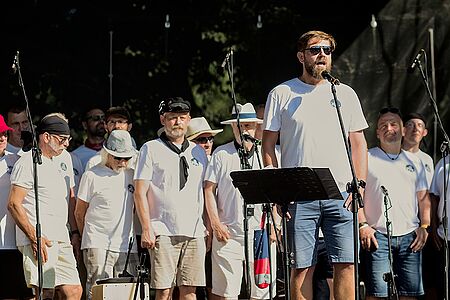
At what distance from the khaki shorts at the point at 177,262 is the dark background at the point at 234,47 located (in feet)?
7.70

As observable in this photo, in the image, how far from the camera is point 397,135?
32.0 ft

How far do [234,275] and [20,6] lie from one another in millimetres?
3802

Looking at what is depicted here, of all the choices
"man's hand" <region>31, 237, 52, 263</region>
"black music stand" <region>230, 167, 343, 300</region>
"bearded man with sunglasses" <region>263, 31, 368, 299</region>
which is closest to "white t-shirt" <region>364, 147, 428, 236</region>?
"bearded man with sunglasses" <region>263, 31, 368, 299</region>

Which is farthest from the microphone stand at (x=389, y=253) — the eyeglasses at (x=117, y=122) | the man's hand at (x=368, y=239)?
the eyeglasses at (x=117, y=122)

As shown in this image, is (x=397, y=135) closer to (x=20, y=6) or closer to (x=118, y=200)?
(x=118, y=200)

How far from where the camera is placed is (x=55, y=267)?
9234mm

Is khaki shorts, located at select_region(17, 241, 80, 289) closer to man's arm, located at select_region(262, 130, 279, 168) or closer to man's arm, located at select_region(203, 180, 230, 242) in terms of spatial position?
man's arm, located at select_region(203, 180, 230, 242)

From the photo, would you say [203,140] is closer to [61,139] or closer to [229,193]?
[229,193]

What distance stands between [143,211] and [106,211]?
0.42 m

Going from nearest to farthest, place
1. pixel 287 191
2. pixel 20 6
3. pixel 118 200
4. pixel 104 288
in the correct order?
pixel 287 191 → pixel 104 288 → pixel 118 200 → pixel 20 6

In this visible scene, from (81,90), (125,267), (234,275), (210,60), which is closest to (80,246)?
(125,267)

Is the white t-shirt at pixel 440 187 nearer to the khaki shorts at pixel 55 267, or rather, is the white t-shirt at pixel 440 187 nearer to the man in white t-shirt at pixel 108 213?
the man in white t-shirt at pixel 108 213

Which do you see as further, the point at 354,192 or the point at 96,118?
the point at 96,118

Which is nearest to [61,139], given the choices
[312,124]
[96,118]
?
[96,118]
